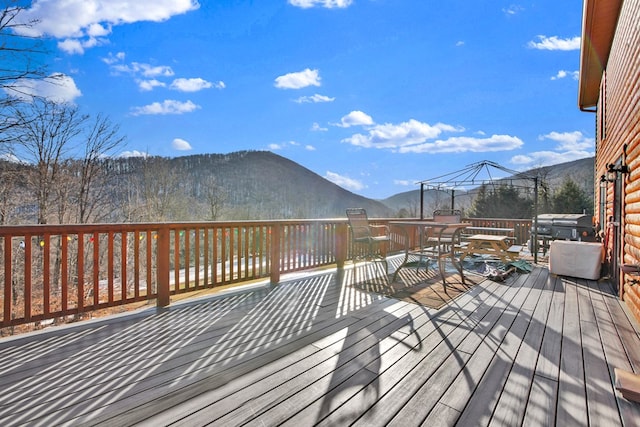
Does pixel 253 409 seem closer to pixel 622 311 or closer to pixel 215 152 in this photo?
pixel 622 311

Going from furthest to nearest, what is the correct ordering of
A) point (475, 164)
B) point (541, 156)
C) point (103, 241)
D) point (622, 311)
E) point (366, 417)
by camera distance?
point (541, 156) → point (103, 241) → point (475, 164) → point (622, 311) → point (366, 417)

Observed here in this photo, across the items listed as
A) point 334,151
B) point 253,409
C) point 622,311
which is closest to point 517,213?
point 334,151

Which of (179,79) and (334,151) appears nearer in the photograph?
(179,79)

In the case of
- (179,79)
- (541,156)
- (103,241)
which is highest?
(179,79)

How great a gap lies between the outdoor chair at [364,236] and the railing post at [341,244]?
143 millimetres

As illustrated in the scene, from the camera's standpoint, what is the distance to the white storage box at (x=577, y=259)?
4230mm

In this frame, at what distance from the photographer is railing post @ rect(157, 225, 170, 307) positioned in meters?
3.04

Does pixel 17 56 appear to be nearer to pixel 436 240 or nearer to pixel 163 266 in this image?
pixel 163 266

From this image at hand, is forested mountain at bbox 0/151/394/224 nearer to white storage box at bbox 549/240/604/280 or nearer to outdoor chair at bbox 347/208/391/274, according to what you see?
outdoor chair at bbox 347/208/391/274

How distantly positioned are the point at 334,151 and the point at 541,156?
52.6ft

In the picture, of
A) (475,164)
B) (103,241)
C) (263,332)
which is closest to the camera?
(263,332)

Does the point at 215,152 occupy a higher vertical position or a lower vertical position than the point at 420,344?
higher

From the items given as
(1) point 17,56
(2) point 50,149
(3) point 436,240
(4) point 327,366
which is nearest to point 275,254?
(4) point 327,366

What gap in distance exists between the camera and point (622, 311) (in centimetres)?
295
